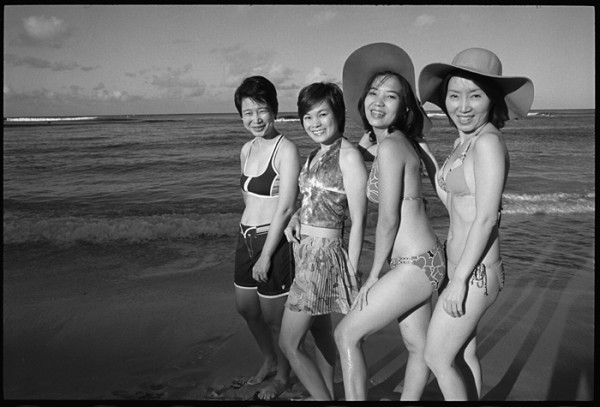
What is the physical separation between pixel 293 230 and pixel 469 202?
1121 millimetres

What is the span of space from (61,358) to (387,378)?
286cm

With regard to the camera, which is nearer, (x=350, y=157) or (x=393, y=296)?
(x=393, y=296)

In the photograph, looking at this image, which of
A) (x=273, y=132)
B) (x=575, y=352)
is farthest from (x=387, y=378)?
(x=273, y=132)

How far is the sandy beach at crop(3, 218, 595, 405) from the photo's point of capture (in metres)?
3.97

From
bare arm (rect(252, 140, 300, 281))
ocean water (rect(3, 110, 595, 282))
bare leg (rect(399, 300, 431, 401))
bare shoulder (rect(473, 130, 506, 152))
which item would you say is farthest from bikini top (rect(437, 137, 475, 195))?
ocean water (rect(3, 110, 595, 282))

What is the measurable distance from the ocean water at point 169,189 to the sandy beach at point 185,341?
73.6 inches

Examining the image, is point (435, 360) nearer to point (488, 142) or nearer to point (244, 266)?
point (488, 142)

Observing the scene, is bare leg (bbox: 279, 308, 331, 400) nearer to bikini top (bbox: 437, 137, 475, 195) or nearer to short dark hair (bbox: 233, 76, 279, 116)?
bikini top (bbox: 437, 137, 475, 195)

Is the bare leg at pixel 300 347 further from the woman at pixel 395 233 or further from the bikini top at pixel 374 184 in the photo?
the bikini top at pixel 374 184

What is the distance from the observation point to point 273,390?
369 centimetres

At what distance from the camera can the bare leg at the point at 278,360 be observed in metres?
3.45

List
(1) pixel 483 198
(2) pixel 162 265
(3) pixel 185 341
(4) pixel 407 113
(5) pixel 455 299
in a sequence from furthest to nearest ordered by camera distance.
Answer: (2) pixel 162 265, (3) pixel 185 341, (4) pixel 407 113, (5) pixel 455 299, (1) pixel 483 198

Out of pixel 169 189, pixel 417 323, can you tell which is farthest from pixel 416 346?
pixel 169 189

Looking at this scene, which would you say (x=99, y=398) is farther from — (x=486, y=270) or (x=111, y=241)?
(x=111, y=241)
